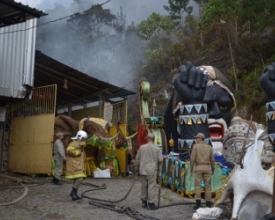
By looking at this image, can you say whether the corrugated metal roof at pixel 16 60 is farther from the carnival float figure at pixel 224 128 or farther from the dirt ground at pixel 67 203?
the carnival float figure at pixel 224 128

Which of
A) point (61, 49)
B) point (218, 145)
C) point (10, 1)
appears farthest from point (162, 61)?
point (10, 1)

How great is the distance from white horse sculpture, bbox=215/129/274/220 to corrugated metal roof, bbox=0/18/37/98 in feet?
30.4

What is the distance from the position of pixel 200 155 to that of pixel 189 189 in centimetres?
219

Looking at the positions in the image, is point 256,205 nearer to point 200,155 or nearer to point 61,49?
point 200,155

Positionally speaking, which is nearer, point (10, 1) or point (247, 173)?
point (247, 173)

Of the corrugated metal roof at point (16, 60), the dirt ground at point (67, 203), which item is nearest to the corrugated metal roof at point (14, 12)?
the corrugated metal roof at point (16, 60)

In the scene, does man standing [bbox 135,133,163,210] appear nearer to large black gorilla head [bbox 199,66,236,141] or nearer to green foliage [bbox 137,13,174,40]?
large black gorilla head [bbox 199,66,236,141]

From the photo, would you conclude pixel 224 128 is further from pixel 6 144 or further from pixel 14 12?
pixel 6 144

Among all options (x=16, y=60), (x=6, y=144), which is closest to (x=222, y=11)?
(x=16, y=60)

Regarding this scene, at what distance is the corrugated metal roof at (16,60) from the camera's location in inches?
568

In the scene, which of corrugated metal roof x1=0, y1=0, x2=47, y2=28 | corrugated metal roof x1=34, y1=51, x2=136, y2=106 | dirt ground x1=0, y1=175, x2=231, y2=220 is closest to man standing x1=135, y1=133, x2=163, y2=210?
dirt ground x1=0, y1=175, x2=231, y2=220

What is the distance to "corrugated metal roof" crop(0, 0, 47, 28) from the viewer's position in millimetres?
10852

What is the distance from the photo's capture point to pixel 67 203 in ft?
33.2

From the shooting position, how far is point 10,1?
10648 mm
